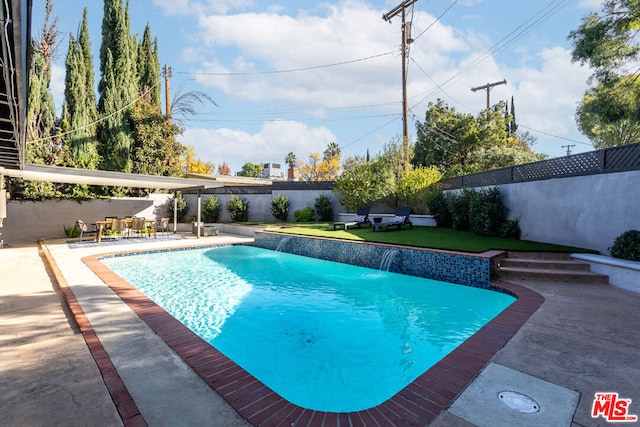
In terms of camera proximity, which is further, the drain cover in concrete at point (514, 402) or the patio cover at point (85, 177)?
the patio cover at point (85, 177)

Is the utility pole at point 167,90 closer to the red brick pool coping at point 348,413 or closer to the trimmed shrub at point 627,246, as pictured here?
the red brick pool coping at point 348,413

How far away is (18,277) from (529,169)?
1417cm

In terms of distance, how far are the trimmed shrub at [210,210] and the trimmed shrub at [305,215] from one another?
5.35 metres

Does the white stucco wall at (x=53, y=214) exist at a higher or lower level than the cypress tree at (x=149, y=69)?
lower

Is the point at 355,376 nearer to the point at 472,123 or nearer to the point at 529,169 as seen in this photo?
the point at 529,169

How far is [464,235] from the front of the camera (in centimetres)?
1071

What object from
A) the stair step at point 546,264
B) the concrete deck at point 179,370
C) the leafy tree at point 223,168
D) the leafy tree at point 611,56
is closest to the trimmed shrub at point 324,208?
the stair step at point 546,264

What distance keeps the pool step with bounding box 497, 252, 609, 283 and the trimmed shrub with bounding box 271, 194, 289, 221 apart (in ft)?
45.5

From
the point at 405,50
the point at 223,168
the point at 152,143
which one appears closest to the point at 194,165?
the point at 152,143

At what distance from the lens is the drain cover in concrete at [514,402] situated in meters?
2.33

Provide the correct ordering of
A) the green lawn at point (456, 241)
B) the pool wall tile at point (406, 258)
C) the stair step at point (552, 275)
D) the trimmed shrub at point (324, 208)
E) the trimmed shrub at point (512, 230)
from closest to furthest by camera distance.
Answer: the stair step at point (552, 275), the pool wall tile at point (406, 258), the green lawn at point (456, 241), the trimmed shrub at point (512, 230), the trimmed shrub at point (324, 208)

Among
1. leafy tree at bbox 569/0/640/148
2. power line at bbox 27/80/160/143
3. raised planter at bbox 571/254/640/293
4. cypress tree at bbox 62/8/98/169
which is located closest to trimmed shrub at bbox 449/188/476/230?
leafy tree at bbox 569/0/640/148

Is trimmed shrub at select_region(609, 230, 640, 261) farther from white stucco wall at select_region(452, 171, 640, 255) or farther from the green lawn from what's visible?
the green lawn

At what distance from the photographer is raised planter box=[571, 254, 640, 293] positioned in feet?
19.5
